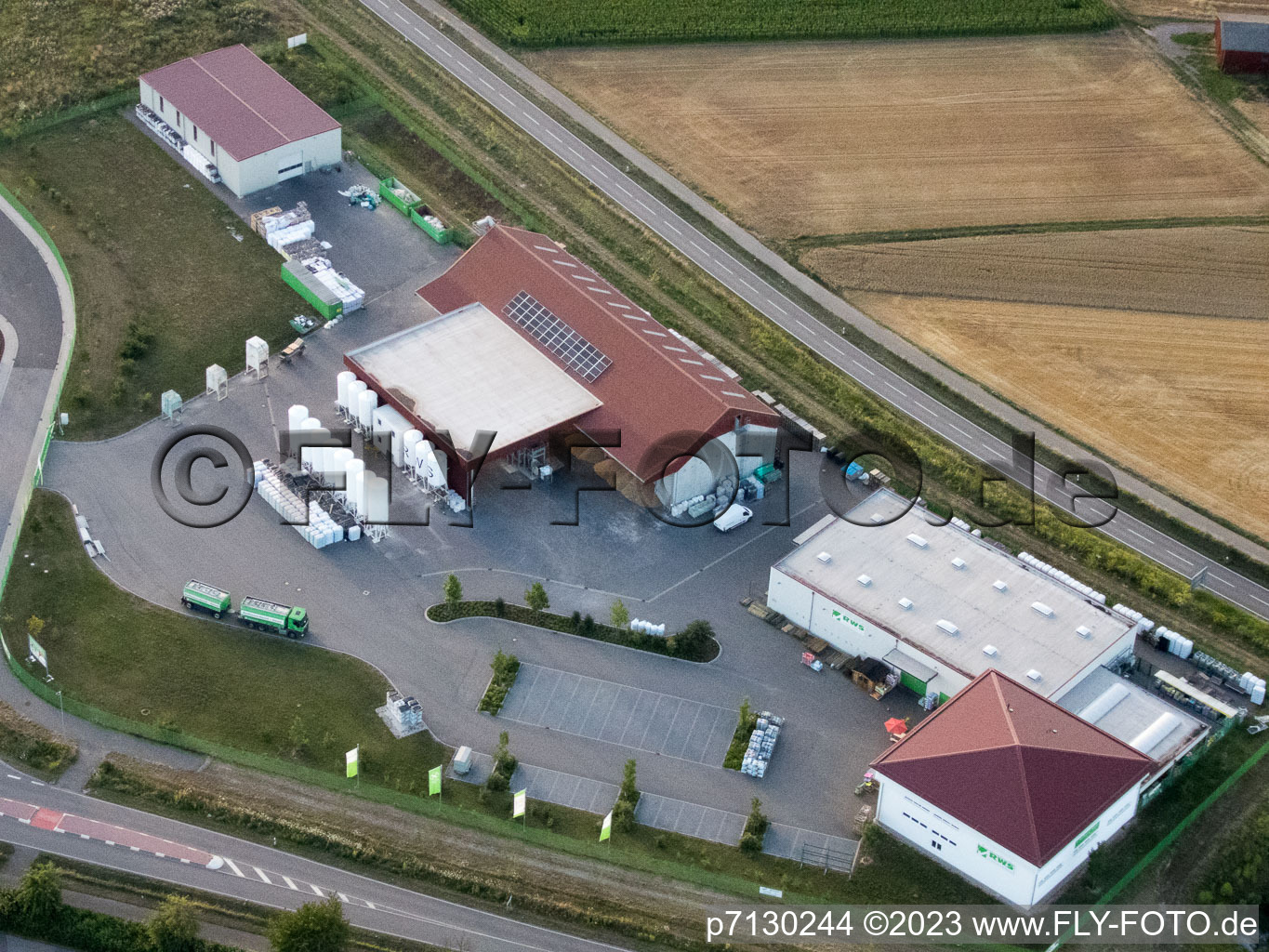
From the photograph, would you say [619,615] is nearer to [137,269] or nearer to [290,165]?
[137,269]

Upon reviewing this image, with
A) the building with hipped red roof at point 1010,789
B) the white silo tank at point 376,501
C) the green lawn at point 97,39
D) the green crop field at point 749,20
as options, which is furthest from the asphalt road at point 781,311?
the white silo tank at point 376,501

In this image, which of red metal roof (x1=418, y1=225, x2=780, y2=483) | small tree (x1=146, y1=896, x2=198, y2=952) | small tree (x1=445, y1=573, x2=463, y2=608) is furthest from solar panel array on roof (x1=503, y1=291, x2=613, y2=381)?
small tree (x1=146, y1=896, x2=198, y2=952)

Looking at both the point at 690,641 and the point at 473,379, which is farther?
the point at 473,379

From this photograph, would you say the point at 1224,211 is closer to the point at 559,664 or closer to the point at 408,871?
the point at 559,664

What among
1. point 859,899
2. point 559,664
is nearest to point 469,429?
point 559,664

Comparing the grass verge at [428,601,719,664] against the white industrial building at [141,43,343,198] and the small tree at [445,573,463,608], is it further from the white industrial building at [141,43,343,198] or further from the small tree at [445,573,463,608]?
the white industrial building at [141,43,343,198]

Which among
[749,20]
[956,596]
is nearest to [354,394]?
[956,596]

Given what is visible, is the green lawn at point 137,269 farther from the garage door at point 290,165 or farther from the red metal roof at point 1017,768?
the red metal roof at point 1017,768
